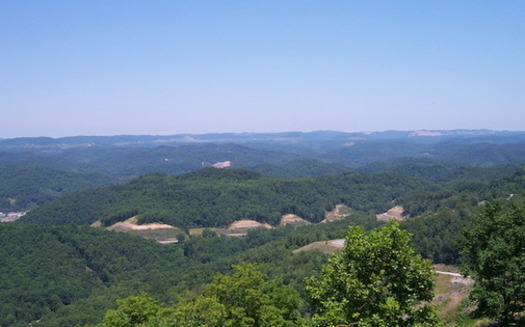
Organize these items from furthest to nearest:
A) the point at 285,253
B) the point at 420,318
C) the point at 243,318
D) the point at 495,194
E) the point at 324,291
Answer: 1. the point at 495,194
2. the point at 285,253
3. the point at 243,318
4. the point at 324,291
5. the point at 420,318

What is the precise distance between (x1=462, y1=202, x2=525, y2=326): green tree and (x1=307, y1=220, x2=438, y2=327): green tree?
688cm

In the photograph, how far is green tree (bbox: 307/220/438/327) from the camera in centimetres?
2050

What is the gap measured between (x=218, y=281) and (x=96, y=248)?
15629cm

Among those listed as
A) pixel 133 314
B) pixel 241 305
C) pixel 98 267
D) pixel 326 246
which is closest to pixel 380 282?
pixel 241 305

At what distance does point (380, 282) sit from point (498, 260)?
32.2 ft

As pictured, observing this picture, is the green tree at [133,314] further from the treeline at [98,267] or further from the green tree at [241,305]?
the treeline at [98,267]

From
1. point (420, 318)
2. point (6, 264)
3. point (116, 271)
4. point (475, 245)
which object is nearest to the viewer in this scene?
point (420, 318)

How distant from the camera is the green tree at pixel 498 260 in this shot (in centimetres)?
2520

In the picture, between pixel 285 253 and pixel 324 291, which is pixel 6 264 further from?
pixel 324 291

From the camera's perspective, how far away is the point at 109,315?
3862 centimetres

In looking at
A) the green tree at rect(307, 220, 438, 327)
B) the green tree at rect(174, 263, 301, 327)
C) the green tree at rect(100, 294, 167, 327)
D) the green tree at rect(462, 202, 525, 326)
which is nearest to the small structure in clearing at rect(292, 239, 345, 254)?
the green tree at rect(174, 263, 301, 327)

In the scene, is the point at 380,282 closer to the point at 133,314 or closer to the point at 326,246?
the point at 133,314

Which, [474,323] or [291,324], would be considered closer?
[474,323]

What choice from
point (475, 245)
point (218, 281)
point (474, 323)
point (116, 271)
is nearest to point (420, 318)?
point (475, 245)
